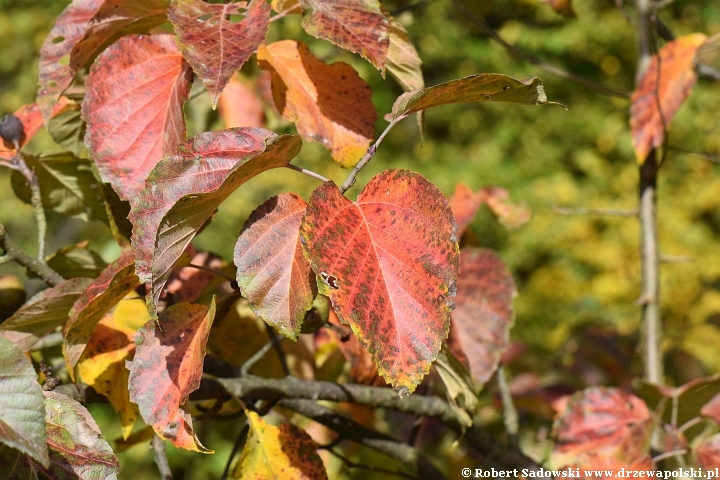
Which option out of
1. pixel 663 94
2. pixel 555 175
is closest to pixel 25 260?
pixel 663 94

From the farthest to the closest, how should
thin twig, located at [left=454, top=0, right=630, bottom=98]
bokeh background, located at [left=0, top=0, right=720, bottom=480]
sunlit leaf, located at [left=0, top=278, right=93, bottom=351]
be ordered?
bokeh background, located at [left=0, top=0, right=720, bottom=480]
thin twig, located at [left=454, top=0, right=630, bottom=98]
sunlit leaf, located at [left=0, top=278, right=93, bottom=351]

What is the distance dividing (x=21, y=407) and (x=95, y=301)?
0.48ft

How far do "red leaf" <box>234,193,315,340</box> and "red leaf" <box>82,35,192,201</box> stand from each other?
0.45 ft

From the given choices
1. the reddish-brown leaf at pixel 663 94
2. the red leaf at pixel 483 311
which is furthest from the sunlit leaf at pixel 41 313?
the reddish-brown leaf at pixel 663 94

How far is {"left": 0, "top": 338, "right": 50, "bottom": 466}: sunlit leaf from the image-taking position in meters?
0.49

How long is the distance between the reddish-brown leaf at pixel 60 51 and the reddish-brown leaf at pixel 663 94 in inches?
35.7

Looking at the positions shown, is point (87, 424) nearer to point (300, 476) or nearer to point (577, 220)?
point (300, 476)

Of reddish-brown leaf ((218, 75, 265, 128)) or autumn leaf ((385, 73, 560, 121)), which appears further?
reddish-brown leaf ((218, 75, 265, 128))

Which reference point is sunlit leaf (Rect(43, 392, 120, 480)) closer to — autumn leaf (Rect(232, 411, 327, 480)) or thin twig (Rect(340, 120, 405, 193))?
autumn leaf (Rect(232, 411, 327, 480))

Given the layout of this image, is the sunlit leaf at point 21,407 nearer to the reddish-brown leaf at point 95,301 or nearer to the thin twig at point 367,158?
the reddish-brown leaf at point 95,301

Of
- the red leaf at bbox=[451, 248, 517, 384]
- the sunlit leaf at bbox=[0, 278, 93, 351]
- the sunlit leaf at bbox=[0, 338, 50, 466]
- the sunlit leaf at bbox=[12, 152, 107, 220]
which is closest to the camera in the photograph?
the sunlit leaf at bbox=[0, 338, 50, 466]

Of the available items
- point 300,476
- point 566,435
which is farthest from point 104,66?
point 566,435

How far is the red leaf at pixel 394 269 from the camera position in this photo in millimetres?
567

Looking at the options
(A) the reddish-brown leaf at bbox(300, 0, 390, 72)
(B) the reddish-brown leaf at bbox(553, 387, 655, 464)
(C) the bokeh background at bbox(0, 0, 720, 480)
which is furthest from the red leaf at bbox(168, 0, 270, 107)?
(C) the bokeh background at bbox(0, 0, 720, 480)
